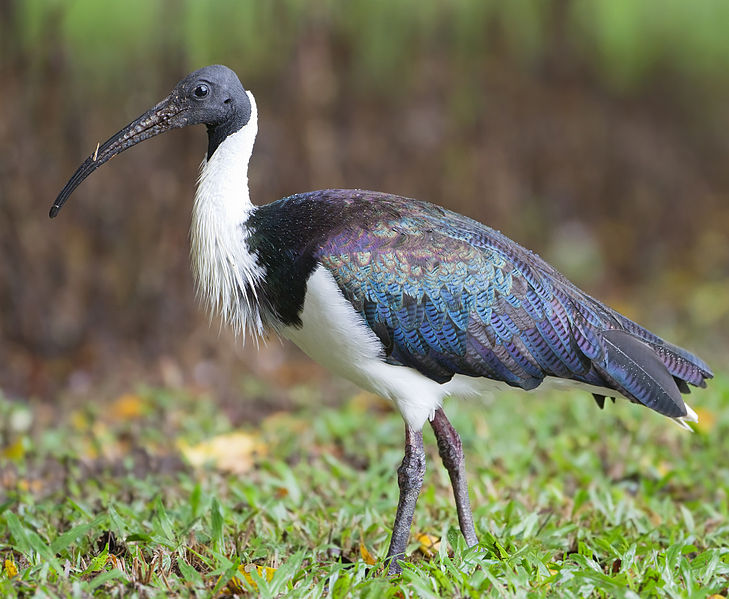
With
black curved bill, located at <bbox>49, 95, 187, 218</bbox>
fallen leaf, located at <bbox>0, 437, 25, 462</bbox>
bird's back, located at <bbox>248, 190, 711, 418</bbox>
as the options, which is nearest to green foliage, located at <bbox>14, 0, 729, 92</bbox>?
fallen leaf, located at <bbox>0, 437, 25, 462</bbox>

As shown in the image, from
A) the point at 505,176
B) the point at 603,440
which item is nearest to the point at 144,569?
the point at 603,440

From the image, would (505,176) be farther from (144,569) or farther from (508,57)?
(144,569)

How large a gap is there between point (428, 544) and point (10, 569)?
1.59 m

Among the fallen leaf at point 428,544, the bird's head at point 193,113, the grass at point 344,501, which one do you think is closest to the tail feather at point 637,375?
the grass at point 344,501

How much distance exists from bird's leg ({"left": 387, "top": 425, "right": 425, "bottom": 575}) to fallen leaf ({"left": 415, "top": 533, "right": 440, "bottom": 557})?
20 cm

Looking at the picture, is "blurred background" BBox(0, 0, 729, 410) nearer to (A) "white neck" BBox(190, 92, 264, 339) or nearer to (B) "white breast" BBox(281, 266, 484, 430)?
(A) "white neck" BBox(190, 92, 264, 339)

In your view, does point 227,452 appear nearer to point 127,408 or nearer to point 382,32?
point 127,408

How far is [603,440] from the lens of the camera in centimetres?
568

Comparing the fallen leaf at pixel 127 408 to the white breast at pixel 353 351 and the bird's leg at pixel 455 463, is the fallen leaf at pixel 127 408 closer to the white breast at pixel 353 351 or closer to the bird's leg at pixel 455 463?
the white breast at pixel 353 351

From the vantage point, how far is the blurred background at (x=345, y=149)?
7074 millimetres

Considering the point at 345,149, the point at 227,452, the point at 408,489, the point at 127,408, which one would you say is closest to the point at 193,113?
the point at 408,489

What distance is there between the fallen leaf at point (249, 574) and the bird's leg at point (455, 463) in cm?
83

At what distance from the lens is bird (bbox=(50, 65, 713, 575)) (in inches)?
155

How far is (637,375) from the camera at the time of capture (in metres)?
4.08
